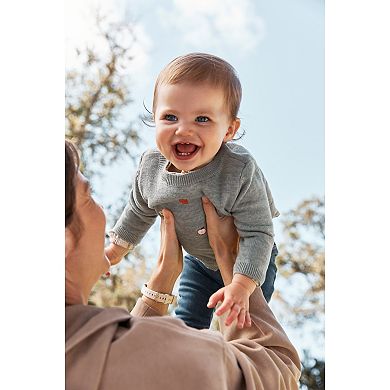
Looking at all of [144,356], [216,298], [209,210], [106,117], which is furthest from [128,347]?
[106,117]

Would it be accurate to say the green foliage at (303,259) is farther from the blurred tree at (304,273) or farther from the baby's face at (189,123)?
the baby's face at (189,123)

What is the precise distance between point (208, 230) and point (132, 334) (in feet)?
1.35

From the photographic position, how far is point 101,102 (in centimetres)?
269

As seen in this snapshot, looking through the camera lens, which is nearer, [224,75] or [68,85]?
[224,75]

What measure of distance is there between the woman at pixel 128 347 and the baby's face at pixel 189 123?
10.2 inches

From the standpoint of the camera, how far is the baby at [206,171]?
1.24m

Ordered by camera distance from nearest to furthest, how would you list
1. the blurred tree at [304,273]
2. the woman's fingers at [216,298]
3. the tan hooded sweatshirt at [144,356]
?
1. the tan hooded sweatshirt at [144,356]
2. the woman's fingers at [216,298]
3. the blurred tree at [304,273]

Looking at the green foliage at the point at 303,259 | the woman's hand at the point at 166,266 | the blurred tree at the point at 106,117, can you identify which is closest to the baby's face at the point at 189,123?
the woman's hand at the point at 166,266

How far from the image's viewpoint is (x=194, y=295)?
1.48 metres

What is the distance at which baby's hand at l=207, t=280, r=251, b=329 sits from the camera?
3.83ft

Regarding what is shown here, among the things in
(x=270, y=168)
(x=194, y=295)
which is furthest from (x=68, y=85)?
(x=194, y=295)

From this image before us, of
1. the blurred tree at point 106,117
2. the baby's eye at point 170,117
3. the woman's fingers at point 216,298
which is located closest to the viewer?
the woman's fingers at point 216,298

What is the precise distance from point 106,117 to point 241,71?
0.55 metres
